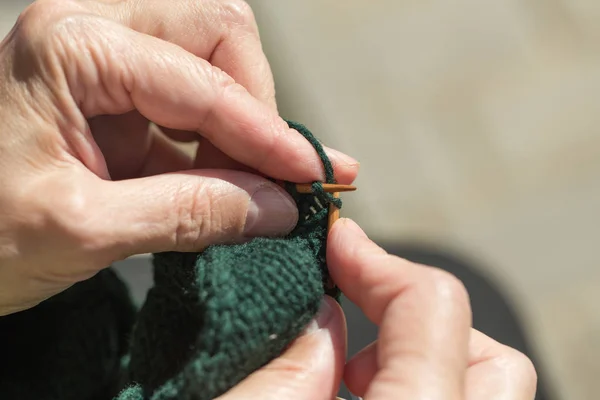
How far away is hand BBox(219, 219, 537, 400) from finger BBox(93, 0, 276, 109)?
0.26 meters

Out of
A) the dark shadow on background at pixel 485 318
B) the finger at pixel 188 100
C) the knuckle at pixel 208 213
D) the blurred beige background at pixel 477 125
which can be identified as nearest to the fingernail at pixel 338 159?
the finger at pixel 188 100

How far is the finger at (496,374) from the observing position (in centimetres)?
50

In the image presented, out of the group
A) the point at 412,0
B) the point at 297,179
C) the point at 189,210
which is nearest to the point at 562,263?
the point at 412,0

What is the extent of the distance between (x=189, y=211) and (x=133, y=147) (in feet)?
0.77

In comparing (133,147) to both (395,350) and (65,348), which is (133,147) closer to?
(65,348)

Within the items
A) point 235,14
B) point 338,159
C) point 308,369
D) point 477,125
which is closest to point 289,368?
point 308,369

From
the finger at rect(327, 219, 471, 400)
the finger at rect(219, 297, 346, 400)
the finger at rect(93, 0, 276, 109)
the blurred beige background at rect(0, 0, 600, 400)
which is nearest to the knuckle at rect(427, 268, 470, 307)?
the finger at rect(327, 219, 471, 400)

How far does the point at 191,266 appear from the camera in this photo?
56 cm

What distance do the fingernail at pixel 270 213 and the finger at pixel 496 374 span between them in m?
0.23

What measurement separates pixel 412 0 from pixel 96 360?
1372mm

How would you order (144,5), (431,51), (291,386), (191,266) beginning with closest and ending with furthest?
(291,386), (191,266), (144,5), (431,51)

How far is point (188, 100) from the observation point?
1.81 feet

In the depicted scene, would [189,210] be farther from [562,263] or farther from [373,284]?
[562,263]

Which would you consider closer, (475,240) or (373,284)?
(373,284)
